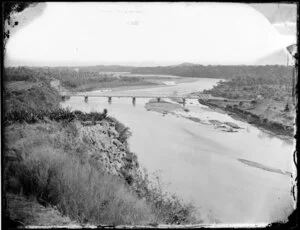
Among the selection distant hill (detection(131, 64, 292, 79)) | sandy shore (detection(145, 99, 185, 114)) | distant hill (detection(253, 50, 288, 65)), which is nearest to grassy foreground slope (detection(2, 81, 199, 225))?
sandy shore (detection(145, 99, 185, 114))

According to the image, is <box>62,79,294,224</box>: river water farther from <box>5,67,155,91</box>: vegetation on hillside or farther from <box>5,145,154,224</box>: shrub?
<box>5,145,154,224</box>: shrub

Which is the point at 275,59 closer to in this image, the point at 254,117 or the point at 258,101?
the point at 258,101

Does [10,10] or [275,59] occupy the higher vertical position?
[10,10]

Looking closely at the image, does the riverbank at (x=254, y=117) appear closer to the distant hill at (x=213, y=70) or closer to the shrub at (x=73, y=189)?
the distant hill at (x=213, y=70)

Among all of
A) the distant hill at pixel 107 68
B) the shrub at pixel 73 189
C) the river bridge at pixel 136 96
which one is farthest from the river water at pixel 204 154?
the shrub at pixel 73 189

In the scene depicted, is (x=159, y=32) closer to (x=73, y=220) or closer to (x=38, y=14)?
(x=38, y=14)

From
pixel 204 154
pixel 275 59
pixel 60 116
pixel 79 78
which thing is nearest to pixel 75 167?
pixel 60 116
